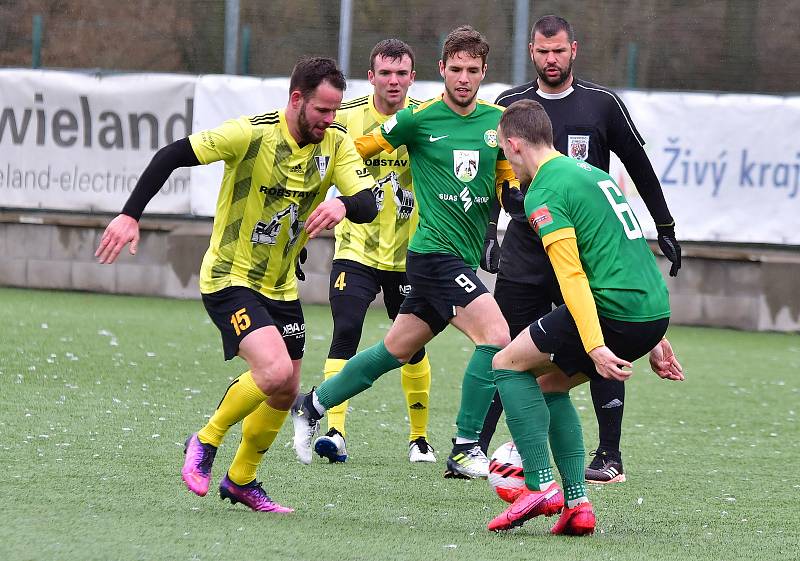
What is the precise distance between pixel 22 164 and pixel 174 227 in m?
1.72

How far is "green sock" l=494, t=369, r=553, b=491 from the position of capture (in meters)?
5.25

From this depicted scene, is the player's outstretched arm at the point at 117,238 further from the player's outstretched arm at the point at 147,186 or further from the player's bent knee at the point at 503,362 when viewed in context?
the player's bent knee at the point at 503,362

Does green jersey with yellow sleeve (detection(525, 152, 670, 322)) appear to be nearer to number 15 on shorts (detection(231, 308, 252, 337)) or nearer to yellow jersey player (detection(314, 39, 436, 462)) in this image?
number 15 on shorts (detection(231, 308, 252, 337))

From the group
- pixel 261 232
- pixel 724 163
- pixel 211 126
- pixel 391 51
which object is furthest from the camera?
pixel 211 126

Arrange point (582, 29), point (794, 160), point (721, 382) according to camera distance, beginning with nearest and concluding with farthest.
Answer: point (721, 382) < point (794, 160) < point (582, 29)

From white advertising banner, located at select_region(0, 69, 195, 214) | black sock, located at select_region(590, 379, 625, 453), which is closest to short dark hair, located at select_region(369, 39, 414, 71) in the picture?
black sock, located at select_region(590, 379, 625, 453)

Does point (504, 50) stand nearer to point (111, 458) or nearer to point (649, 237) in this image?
point (649, 237)

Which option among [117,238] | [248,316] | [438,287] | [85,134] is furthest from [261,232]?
[85,134]

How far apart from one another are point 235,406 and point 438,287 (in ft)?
4.30

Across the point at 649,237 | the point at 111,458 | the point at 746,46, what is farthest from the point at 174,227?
the point at 111,458

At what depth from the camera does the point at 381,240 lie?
759 centimetres

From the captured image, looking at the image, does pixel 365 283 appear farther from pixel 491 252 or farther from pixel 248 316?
pixel 248 316

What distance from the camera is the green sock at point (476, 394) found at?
6.50 m

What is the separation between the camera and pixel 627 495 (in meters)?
6.20
